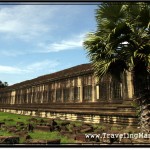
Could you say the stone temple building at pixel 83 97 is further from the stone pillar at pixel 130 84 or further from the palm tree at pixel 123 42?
the palm tree at pixel 123 42

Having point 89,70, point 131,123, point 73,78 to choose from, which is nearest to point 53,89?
point 73,78

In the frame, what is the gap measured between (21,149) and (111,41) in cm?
464

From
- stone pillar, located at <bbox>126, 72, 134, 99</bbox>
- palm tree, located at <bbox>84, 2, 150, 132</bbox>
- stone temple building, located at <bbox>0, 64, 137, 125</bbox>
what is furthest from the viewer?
stone pillar, located at <bbox>126, 72, 134, 99</bbox>

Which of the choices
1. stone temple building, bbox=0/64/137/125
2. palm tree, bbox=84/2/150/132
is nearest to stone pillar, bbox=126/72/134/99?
stone temple building, bbox=0/64/137/125

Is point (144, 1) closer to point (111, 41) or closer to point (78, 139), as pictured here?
point (111, 41)

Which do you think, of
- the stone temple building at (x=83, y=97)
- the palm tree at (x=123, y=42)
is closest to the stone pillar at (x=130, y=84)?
the stone temple building at (x=83, y=97)

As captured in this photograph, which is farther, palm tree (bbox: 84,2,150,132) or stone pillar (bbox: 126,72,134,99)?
stone pillar (bbox: 126,72,134,99)

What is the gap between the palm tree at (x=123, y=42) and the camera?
9.23 m

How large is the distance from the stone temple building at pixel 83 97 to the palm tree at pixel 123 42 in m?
0.92

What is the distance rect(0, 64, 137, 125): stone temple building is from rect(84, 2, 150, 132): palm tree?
92 cm

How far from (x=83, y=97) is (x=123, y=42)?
1239 centimetres

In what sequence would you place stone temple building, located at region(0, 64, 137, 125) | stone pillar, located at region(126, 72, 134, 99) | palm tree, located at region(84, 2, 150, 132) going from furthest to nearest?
1. stone pillar, located at region(126, 72, 134, 99)
2. stone temple building, located at region(0, 64, 137, 125)
3. palm tree, located at region(84, 2, 150, 132)

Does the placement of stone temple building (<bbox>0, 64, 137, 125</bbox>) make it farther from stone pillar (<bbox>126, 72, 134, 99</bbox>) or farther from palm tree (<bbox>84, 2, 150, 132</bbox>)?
palm tree (<bbox>84, 2, 150, 132</bbox>)

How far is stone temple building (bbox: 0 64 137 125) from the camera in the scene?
15.1 metres
